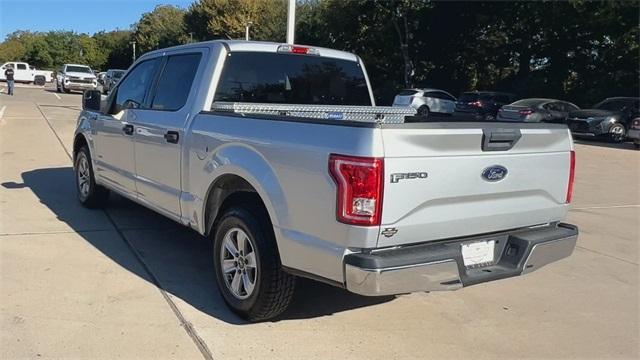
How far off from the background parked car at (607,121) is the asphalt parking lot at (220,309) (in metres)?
16.2

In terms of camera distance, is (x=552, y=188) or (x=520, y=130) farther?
(x=552, y=188)

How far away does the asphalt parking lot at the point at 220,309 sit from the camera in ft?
12.7

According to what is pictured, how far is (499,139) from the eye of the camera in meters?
3.79

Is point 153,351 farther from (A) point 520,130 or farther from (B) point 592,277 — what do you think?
(B) point 592,277

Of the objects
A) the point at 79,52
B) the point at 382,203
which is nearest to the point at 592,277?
the point at 382,203

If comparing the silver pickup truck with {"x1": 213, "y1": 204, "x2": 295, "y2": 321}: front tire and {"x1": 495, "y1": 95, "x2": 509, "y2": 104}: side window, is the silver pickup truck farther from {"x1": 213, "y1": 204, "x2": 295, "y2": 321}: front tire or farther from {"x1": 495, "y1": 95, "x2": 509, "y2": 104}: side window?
{"x1": 495, "y1": 95, "x2": 509, "y2": 104}: side window

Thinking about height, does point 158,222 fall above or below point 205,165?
below

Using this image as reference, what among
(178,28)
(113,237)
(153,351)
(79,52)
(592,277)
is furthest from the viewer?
(79,52)

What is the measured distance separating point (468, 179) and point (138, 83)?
3.75m

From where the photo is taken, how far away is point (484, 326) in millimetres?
4391

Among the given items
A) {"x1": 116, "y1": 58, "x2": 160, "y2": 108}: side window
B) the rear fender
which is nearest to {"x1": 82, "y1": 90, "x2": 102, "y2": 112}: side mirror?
{"x1": 116, "y1": 58, "x2": 160, "y2": 108}: side window

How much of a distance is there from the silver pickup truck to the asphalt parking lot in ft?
1.25

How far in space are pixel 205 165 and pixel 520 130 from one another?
2.26 m

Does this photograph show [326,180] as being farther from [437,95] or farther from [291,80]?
[437,95]
